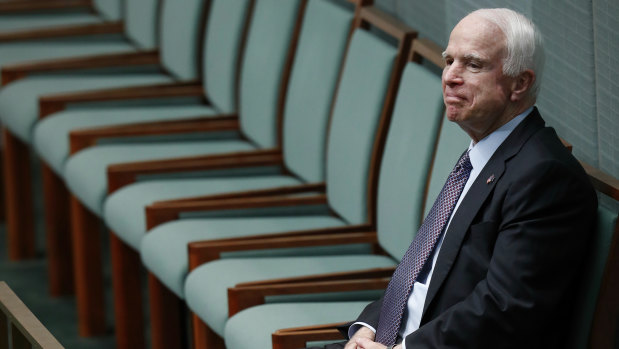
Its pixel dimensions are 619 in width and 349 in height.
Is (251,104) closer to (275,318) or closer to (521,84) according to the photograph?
(275,318)

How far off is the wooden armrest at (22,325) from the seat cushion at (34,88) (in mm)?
2138

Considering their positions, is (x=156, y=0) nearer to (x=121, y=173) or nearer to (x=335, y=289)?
(x=121, y=173)

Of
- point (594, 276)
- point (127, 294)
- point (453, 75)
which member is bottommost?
point (127, 294)

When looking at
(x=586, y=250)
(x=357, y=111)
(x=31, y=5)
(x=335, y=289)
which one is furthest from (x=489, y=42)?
(x=31, y=5)

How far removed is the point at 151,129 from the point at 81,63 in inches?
30.0

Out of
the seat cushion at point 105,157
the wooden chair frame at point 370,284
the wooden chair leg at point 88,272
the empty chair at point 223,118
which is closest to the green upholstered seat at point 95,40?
the empty chair at point 223,118

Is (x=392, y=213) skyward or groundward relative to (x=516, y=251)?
groundward

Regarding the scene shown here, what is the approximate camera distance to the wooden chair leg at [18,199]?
15.5 feet

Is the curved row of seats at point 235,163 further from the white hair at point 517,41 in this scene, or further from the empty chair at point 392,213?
the white hair at point 517,41

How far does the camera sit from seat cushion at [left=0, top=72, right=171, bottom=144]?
181 inches

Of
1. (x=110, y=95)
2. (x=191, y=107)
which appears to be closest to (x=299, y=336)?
(x=191, y=107)

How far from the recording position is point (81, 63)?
4.82 metres

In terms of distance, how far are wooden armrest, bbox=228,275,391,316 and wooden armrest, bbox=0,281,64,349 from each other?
687 mm

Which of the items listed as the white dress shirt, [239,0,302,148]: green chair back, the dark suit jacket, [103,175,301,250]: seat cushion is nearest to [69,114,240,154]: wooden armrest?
[239,0,302,148]: green chair back
